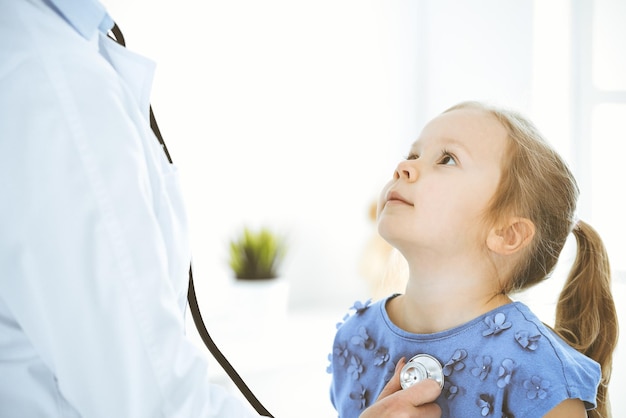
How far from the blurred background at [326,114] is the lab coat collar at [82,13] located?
0.83 m

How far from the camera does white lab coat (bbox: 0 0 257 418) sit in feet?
2.15

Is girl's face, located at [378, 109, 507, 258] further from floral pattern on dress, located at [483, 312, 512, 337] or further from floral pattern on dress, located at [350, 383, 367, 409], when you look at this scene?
floral pattern on dress, located at [350, 383, 367, 409]

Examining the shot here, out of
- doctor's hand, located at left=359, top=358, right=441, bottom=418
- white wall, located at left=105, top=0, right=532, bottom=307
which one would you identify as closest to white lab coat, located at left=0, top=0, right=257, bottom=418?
doctor's hand, located at left=359, top=358, right=441, bottom=418

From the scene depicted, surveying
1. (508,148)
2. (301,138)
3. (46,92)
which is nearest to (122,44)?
(46,92)

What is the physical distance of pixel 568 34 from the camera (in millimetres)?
1554

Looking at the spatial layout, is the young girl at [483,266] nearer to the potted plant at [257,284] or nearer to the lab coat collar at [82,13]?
the lab coat collar at [82,13]

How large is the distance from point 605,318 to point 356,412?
472 millimetres

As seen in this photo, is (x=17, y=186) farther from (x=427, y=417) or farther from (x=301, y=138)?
(x=301, y=138)

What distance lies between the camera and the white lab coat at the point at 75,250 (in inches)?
25.9

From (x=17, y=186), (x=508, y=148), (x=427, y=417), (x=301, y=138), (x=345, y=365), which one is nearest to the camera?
(x=17, y=186)

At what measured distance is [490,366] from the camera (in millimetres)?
966

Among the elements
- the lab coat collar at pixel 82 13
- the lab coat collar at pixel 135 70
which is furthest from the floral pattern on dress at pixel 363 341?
the lab coat collar at pixel 82 13

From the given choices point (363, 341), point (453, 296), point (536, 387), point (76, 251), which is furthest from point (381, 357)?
point (76, 251)

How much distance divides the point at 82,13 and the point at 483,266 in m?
0.72
